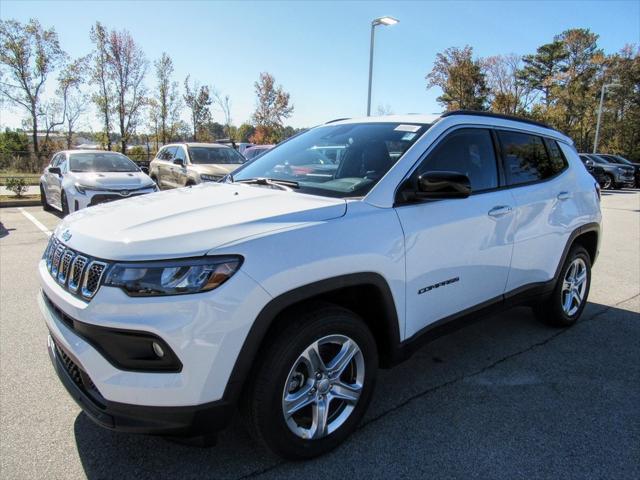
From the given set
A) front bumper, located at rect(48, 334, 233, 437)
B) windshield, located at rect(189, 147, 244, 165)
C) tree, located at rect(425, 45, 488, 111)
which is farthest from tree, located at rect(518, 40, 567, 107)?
front bumper, located at rect(48, 334, 233, 437)

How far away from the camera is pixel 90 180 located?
961 centimetres

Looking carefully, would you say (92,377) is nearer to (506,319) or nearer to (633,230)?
(506,319)

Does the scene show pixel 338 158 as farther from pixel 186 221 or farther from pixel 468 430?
pixel 468 430

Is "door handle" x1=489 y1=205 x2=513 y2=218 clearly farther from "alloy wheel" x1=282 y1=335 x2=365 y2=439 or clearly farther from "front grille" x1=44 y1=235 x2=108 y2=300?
"front grille" x1=44 y1=235 x2=108 y2=300

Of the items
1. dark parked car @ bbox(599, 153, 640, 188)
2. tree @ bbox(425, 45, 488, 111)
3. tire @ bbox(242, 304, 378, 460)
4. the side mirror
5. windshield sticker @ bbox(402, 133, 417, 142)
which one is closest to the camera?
tire @ bbox(242, 304, 378, 460)

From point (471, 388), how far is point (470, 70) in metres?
38.0

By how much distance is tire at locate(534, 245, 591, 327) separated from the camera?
421cm

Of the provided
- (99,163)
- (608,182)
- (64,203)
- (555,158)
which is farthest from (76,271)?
(608,182)

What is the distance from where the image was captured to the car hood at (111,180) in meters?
9.54

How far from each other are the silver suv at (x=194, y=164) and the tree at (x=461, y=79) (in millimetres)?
28288

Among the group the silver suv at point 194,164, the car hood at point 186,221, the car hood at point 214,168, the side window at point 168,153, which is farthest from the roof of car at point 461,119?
the side window at point 168,153

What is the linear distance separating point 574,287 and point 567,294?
120mm

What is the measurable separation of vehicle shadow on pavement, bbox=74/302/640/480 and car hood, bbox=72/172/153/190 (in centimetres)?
767

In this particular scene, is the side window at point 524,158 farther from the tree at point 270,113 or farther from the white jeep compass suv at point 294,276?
the tree at point 270,113
